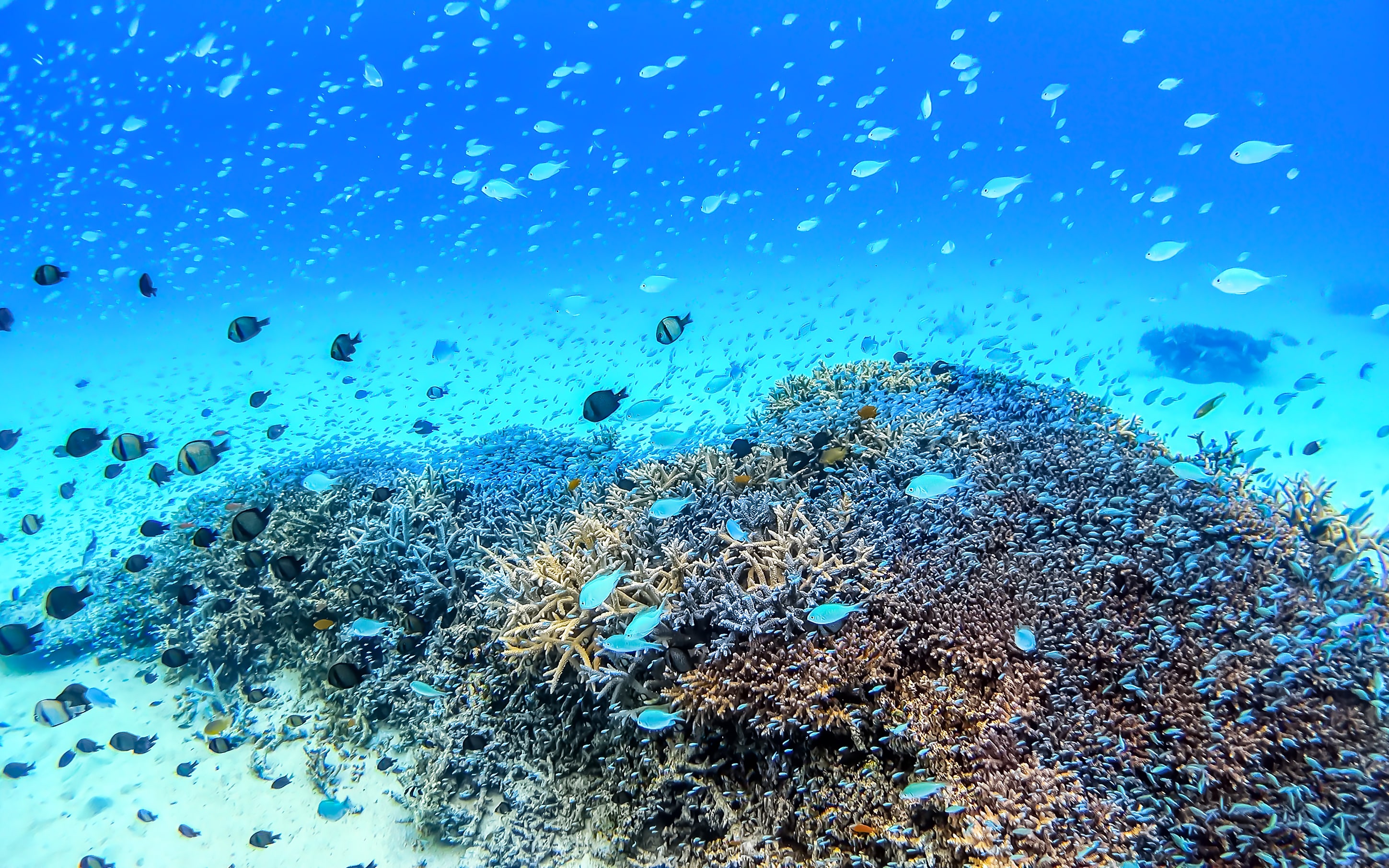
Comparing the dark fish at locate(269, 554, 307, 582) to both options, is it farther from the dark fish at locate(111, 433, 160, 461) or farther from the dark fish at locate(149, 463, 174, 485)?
the dark fish at locate(149, 463, 174, 485)

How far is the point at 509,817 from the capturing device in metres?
4.57

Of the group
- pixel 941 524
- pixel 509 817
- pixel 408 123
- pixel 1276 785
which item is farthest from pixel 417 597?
pixel 408 123

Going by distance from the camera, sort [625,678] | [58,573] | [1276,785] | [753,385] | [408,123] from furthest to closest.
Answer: [753,385]
[408,123]
[58,573]
[625,678]
[1276,785]

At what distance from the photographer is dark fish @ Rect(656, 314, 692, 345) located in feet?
17.9

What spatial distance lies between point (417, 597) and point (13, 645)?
133 inches

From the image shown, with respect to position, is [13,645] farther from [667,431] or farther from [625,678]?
[667,431]

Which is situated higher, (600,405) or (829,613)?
(600,405)

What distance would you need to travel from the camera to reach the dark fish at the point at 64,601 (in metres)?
5.12

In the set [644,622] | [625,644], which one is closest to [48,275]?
[625,644]

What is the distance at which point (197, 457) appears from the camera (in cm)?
552

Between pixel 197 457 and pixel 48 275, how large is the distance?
3501 millimetres

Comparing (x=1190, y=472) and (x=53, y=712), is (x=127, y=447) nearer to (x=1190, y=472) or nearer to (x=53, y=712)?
(x=53, y=712)

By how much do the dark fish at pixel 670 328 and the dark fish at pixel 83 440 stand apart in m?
5.50

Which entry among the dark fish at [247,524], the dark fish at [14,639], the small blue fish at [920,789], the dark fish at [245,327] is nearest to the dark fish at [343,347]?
the dark fish at [245,327]
